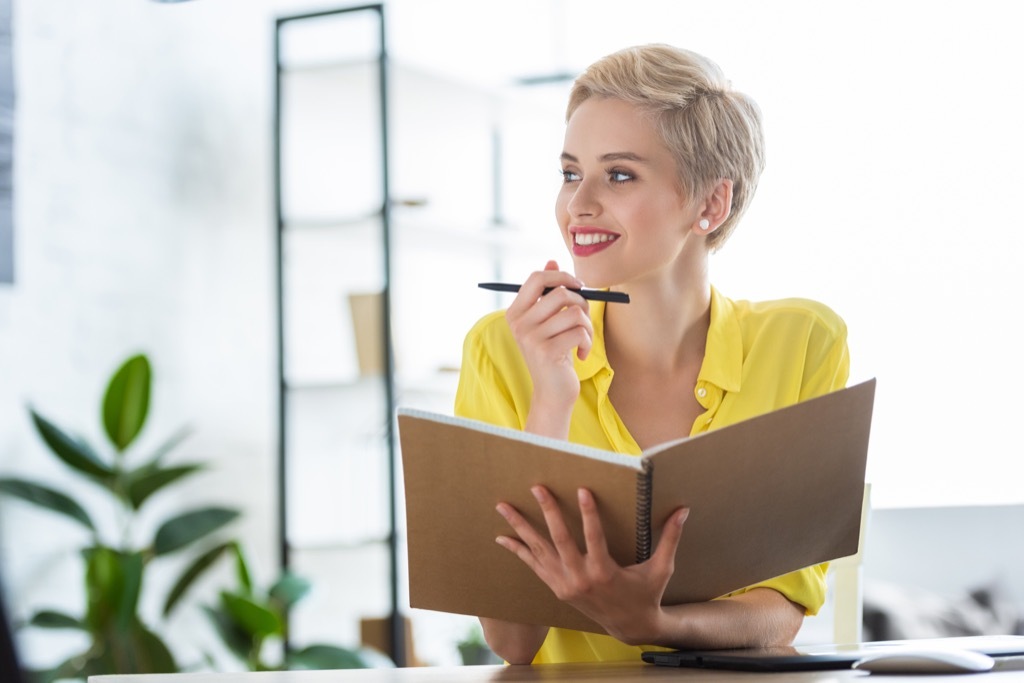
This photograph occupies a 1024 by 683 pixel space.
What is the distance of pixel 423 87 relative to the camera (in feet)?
9.75

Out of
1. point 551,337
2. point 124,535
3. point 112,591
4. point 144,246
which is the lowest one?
point 112,591

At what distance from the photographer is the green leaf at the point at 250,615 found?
246cm

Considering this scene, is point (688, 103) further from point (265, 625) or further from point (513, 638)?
point (265, 625)

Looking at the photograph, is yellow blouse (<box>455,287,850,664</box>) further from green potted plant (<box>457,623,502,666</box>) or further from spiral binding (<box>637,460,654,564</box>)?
green potted plant (<box>457,623,502,666</box>)

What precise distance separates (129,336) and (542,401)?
1642 mm

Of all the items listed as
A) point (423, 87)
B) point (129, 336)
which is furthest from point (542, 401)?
point (423, 87)

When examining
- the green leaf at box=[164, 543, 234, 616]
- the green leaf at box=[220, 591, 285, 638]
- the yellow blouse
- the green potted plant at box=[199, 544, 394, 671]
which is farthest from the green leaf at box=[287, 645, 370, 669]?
the yellow blouse

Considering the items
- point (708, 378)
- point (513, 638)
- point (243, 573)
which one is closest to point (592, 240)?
point (708, 378)

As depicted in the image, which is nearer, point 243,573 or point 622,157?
point 622,157

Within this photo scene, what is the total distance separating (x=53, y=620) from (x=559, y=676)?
160cm

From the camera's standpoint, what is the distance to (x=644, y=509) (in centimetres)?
92

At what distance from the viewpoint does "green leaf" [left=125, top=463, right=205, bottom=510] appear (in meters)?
2.33

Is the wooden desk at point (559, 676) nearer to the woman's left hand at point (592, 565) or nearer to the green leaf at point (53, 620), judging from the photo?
the woman's left hand at point (592, 565)

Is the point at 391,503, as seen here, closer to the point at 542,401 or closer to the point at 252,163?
the point at 252,163
